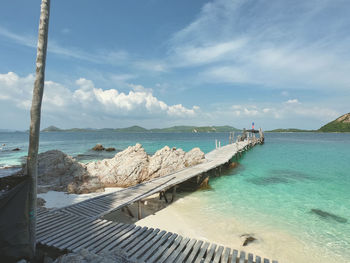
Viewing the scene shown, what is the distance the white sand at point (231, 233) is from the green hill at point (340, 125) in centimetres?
20866

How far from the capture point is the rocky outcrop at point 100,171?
14337 millimetres

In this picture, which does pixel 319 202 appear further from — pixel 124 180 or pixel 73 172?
pixel 73 172

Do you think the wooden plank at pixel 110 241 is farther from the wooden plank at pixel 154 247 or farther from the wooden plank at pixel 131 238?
the wooden plank at pixel 154 247

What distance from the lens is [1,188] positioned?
388 cm

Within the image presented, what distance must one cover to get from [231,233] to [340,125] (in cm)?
22485

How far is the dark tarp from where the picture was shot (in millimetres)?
3891

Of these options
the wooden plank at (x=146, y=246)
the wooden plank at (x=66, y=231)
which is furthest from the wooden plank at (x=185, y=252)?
the wooden plank at (x=66, y=231)

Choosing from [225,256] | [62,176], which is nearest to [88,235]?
[225,256]

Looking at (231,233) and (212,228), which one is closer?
(231,233)

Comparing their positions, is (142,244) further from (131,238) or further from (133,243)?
(131,238)

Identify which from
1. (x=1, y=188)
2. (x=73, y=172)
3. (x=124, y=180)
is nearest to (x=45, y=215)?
(x=1, y=188)

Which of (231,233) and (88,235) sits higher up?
(88,235)

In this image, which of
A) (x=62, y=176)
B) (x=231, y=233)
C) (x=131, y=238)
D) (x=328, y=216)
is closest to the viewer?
(x=131, y=238)

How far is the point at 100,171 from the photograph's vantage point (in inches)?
655
